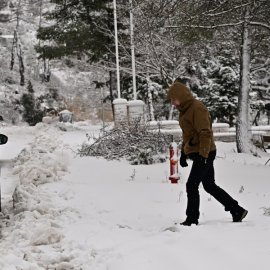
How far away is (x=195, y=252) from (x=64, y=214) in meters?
2.58

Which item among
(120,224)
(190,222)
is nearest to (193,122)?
(190,222)

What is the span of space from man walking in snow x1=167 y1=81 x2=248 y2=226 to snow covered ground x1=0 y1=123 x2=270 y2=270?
240mm

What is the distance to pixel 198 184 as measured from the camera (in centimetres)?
576

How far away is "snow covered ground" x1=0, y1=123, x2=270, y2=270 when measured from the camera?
4.55 m

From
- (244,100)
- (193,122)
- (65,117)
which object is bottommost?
(65,117)

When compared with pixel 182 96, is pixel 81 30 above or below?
above

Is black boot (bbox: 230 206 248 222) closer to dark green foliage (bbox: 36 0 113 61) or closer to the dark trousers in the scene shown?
the dark trousers

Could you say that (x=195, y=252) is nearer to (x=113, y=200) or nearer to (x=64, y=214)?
(x=64, y=214)

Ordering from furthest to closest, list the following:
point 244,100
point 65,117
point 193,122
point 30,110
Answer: point 30,110, point 65,117, point 244,100, point 193,122

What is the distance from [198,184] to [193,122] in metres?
0.69

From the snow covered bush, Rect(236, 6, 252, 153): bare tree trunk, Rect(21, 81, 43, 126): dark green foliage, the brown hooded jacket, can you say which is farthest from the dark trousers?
Rect(21, 81, 43, 126): dark green foliage

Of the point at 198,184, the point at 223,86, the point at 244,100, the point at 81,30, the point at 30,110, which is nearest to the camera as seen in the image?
the point at 198,184

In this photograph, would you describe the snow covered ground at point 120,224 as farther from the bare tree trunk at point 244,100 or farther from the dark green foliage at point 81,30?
the dark green foliage at point 81,30

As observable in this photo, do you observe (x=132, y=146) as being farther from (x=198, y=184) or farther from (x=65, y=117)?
(x=65, y=117)
